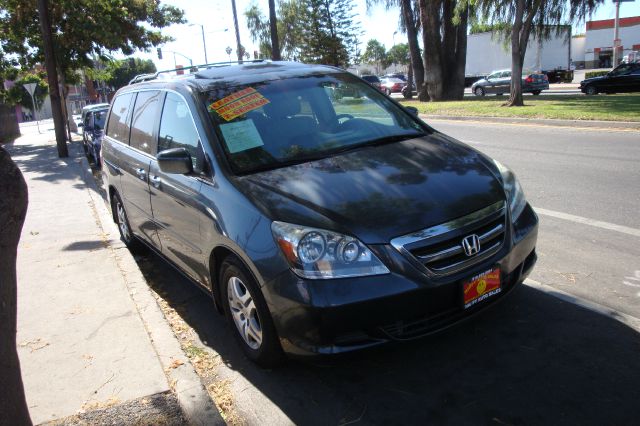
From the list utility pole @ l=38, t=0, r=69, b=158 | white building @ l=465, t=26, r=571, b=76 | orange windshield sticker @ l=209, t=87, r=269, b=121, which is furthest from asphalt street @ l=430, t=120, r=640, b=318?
white building @ l=465, t=26, r=571, b=76

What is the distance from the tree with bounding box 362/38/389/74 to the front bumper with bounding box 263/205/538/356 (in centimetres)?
12032

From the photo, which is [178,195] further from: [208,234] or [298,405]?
[298,405]

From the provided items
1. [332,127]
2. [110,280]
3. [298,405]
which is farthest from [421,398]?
[110,280]

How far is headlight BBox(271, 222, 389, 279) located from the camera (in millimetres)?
2820

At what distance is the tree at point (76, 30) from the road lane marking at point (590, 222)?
19.6 metres

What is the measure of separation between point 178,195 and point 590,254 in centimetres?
353

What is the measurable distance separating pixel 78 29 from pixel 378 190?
70.0ft

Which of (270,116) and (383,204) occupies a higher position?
(270,116)

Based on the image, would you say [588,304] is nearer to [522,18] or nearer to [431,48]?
[522,18]

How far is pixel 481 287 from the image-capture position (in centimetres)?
308

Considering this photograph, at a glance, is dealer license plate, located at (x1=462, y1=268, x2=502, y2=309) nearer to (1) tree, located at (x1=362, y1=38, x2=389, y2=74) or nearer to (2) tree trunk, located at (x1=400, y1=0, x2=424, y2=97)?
(2) tree trunk, located at (x1=400, y1=0, x2=424, y2=97)

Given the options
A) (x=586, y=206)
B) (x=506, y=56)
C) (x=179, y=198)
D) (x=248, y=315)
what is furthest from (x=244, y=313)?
(x=506, y=56)

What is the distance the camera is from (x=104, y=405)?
3.15 metres

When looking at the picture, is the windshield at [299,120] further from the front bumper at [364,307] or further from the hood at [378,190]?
the front bumper at [364,307]
